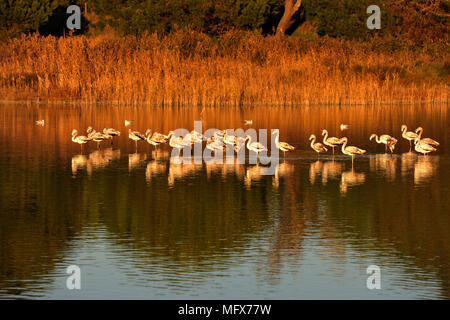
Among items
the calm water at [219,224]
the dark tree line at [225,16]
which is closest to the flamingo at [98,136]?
the calm water at [219,224]

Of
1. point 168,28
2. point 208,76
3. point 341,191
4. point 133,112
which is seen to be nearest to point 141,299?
point 341,191

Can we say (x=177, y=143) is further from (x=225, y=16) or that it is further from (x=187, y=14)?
(x=225, y=16)

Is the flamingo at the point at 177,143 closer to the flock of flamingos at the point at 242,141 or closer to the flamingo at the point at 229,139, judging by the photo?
the flock of flamingos at the point at 242,141

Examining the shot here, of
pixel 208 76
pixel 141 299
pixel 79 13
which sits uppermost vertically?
pixel 79 13

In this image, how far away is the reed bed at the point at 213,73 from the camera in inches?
1439

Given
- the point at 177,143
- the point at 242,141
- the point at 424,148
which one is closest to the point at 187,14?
the point at 242,141

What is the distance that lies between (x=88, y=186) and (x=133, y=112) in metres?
15.1

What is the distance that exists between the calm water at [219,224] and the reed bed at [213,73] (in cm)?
1116

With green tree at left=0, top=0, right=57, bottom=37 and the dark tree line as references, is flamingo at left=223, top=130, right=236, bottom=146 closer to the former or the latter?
the dark tree line

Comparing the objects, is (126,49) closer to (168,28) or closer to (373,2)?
(168,28)

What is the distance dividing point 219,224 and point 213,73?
23.4 metres

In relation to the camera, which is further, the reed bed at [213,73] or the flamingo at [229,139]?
the reed bed at [213,73]

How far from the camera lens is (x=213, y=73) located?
124ft

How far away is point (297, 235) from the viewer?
1405 cm
